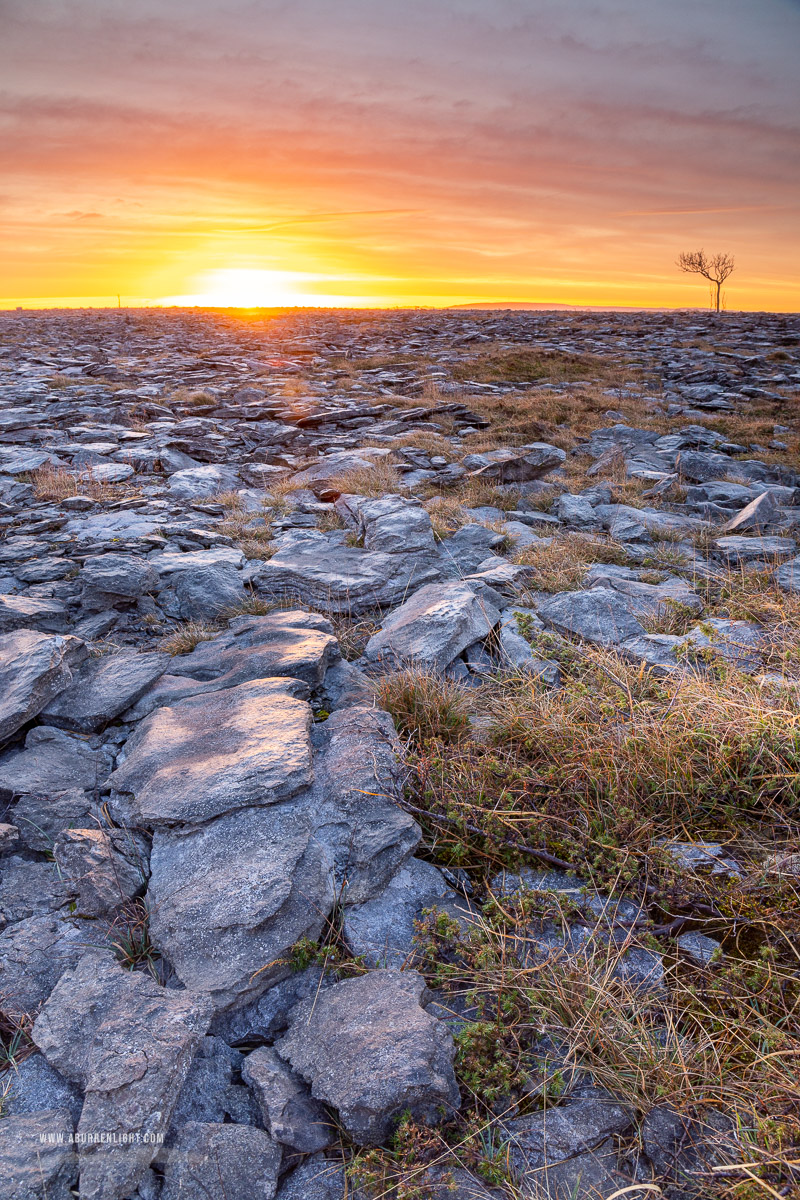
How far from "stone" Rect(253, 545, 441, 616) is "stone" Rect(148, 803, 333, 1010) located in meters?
2.53

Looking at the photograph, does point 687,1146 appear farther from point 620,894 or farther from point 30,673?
point 30,673

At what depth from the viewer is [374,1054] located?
1.95 m

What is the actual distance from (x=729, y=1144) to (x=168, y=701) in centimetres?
309

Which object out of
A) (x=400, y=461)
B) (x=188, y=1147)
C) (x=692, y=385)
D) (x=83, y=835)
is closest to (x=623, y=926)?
(x=188, y=1147)

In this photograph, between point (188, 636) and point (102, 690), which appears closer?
point (102, 690)

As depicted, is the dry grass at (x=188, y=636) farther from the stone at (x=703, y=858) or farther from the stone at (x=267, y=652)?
the stone at (x=703, y=858)

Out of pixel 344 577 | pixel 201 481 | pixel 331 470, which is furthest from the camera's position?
pixel 331 470

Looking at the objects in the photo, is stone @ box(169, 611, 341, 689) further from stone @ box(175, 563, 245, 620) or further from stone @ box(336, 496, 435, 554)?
stone @ box(336, 496, 435, 554)

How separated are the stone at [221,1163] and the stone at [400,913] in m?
0.66

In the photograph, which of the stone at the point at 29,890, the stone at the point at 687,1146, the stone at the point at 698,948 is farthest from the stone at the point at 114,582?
the stone at the point at 687,1146

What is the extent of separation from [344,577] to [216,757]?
99.9 inches

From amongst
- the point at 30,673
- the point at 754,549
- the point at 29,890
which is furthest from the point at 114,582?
the point at 754,549

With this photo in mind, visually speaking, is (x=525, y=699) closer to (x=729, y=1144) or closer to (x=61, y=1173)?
(x=729, y=1144)

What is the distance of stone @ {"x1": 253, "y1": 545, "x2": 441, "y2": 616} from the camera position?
517 centimetres
